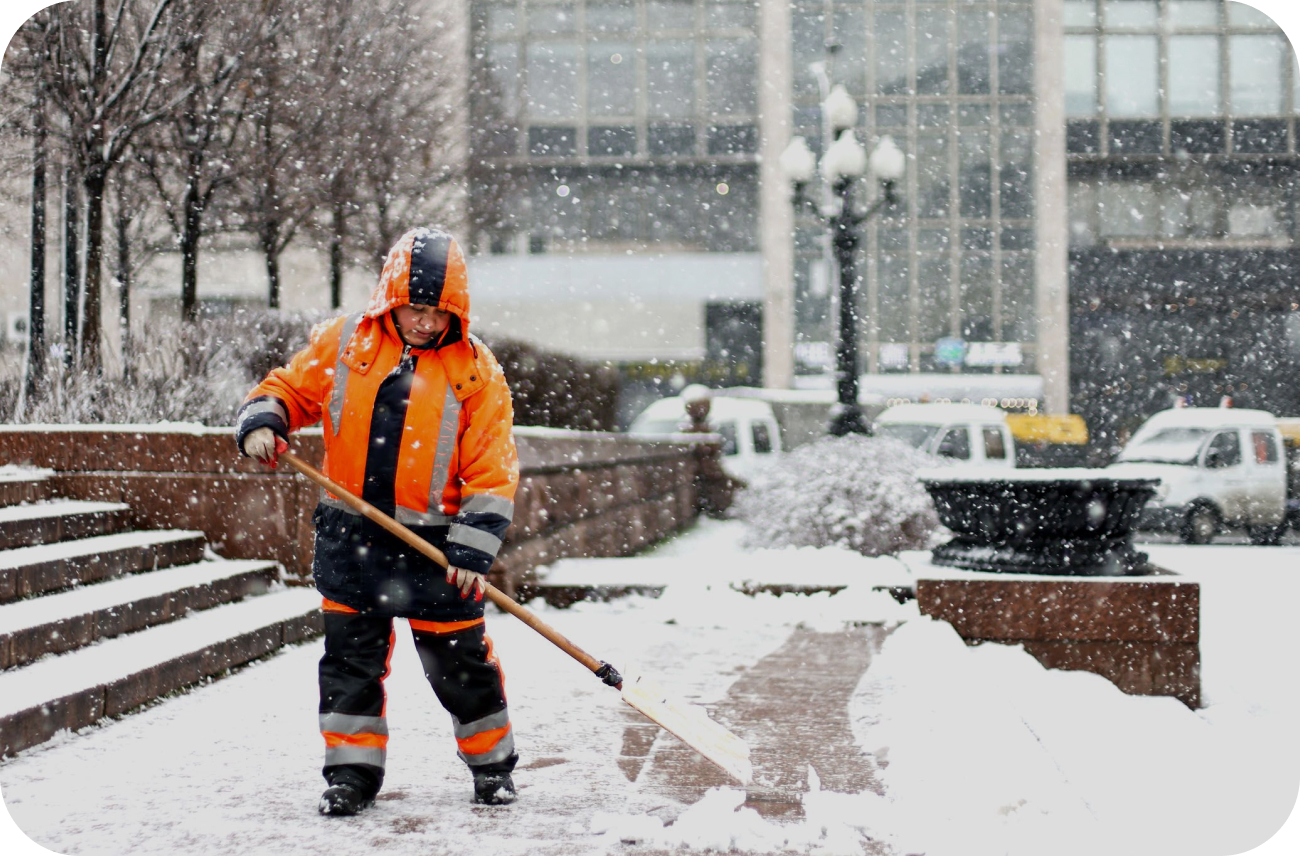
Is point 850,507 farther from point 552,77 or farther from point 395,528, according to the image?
point 552,77

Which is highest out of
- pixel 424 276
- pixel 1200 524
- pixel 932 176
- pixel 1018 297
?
pixel 932 176

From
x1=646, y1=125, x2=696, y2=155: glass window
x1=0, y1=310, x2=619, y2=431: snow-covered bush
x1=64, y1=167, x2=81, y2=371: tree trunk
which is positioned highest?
x1=646, y1=125, x2=696, y2=155: glass window

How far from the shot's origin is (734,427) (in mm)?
15031

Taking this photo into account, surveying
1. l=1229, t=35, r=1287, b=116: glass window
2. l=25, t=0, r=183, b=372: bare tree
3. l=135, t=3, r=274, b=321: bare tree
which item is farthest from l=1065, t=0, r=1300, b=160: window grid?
l=25, t=0, r=183, b=372: bare tree

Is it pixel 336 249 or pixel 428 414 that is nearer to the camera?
pixel 428 414

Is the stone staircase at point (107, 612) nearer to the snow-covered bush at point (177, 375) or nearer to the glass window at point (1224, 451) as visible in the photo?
the snow-covered bush at point (177, 375)

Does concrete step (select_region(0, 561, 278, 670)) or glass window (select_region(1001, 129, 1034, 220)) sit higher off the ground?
glass window (select_region(1001, 129, 1034, 220))

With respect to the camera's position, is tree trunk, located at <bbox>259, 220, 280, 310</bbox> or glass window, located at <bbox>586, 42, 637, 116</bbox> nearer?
tree trunk, located at <bbox>259, 220, 280, 310</bbox>

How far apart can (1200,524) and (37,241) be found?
1237cm

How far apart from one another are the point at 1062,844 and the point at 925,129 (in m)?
26.7

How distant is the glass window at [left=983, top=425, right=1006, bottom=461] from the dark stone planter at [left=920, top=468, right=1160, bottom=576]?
7600 mm

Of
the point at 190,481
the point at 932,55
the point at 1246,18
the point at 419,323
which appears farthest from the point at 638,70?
the point at 419,323

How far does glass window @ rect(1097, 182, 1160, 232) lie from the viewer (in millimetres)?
28812

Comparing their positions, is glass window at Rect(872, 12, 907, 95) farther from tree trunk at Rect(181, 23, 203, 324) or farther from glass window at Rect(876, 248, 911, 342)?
tree trunk at Rect(181, 23, 203, 324)
